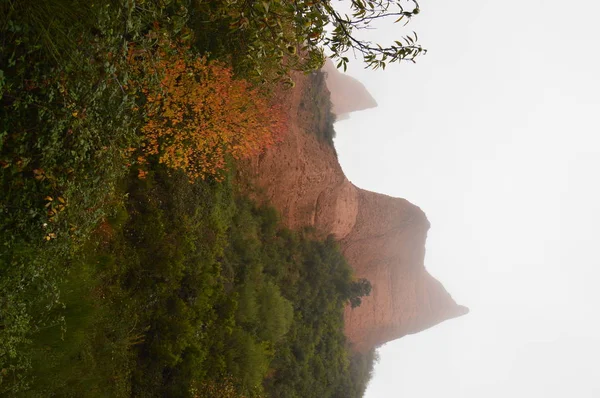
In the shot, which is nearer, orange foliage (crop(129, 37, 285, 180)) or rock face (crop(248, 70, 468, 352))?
orange foliage (crop(129, 37, 285, 180))

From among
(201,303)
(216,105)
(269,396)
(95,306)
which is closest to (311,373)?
(269,396)

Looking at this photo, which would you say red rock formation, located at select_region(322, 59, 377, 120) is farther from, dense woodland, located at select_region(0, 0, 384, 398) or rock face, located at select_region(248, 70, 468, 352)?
dense woodland, located at select_region(0, 0, 384, 398)

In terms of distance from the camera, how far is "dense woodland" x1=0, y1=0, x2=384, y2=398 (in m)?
5.70

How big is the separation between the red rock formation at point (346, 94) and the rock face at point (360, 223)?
20.6m

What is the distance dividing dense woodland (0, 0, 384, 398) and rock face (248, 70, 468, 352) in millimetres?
1189

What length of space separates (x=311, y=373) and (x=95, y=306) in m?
13.0

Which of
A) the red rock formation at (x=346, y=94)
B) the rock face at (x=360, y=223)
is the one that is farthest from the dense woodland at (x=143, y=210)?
the red rock formation at (x=346, y=94)

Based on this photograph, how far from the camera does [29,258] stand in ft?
21.1

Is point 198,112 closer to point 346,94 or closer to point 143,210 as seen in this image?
A: point 143,210

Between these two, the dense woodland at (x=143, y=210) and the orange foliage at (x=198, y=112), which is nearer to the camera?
the dense woodland at (x=143, y=210)

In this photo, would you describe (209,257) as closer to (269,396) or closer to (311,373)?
(269,396)

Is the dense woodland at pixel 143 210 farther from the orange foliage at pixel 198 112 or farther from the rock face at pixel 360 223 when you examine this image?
the rock face at pixel 360 223

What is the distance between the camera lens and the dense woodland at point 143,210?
5.70 m

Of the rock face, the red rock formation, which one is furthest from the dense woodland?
the red rock formation
